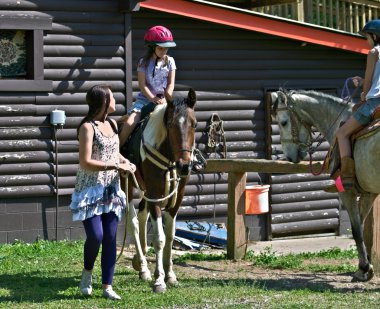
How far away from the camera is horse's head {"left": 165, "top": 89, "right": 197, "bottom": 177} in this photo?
9.98 meters

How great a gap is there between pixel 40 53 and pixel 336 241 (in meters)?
5.81

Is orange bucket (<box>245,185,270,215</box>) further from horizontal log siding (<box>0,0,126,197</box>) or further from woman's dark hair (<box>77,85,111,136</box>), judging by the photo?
woman's dark hair (<box>77,85,111,136</box>)

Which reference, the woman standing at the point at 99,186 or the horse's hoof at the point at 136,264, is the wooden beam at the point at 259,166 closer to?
the horse's hoof at the point at 136,264

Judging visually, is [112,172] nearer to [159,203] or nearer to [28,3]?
[159,203]

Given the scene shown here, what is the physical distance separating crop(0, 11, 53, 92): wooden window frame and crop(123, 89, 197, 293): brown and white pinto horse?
384cm

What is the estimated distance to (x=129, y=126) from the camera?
1134cm

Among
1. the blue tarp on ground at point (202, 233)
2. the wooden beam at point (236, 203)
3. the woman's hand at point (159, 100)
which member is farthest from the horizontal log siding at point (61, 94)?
the woman's hand at point (159, 100)

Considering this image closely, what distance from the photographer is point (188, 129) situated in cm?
1010

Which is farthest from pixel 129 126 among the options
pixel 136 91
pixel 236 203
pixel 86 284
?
pixel 136 91

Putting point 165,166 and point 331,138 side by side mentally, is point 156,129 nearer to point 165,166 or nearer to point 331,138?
point 165,166

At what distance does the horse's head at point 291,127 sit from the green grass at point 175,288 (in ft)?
4.97

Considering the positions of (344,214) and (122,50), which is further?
(344,214)

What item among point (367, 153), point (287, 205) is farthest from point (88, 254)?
point (287, 205)

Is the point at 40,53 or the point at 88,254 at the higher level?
the point at 40,53
